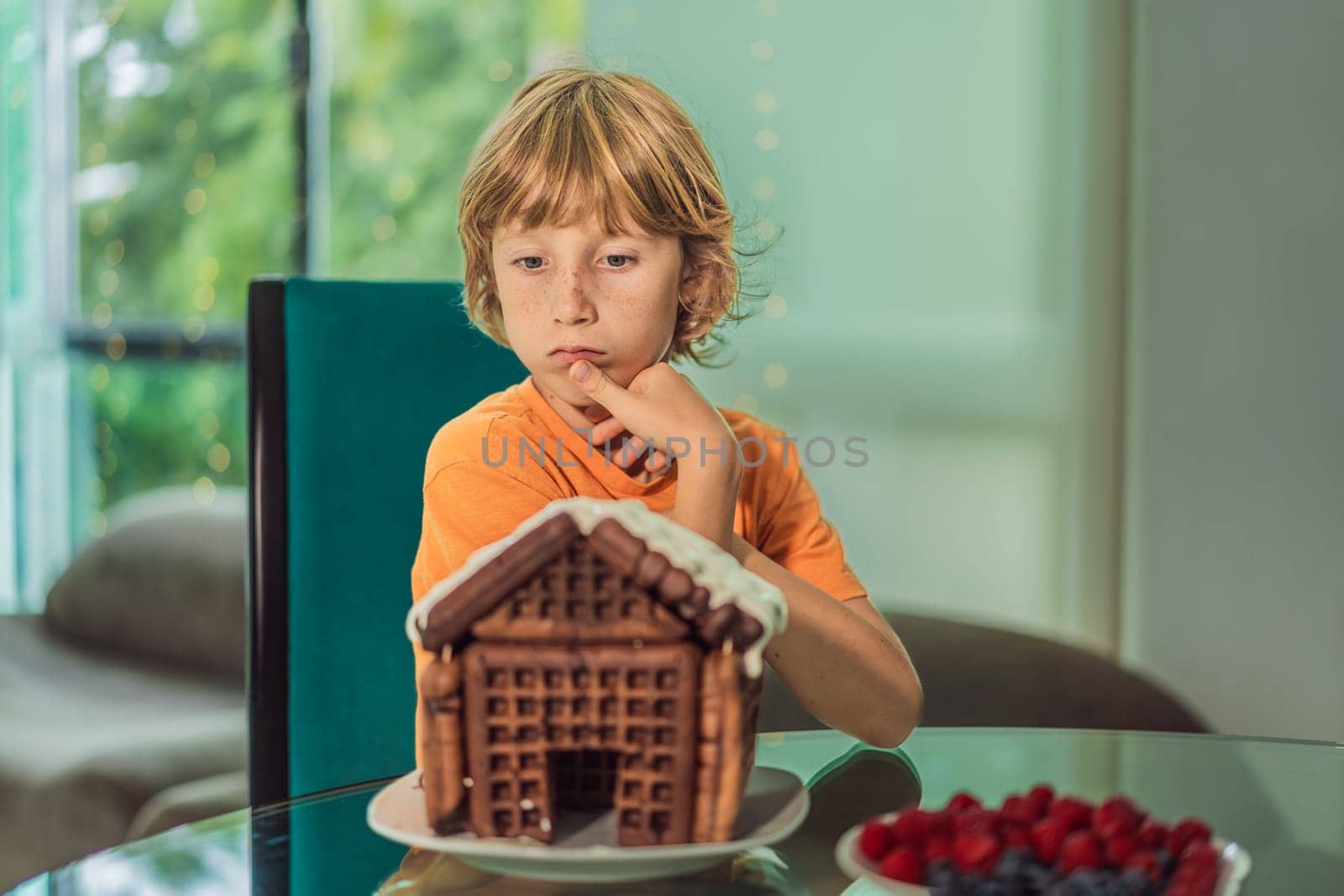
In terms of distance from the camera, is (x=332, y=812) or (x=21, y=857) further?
(x=21, y=857)

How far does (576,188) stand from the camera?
2.12ft

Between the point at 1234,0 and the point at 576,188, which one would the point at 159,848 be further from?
the point at 1234,0

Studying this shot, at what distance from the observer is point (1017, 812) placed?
0.56 m

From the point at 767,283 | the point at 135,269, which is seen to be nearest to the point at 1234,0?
the point at 767,283

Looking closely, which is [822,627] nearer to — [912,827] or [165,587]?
[912,827]

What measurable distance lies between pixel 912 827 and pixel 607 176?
12.7 inches

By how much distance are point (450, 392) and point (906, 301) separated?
2.72ft

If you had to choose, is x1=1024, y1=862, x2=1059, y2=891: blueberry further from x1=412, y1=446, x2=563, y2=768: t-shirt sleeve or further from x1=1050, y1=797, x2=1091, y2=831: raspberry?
x1=412, y1=446, x2=563, y2=768: t-shirt sleeve

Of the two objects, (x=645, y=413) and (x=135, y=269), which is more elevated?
(x=135, y=269)

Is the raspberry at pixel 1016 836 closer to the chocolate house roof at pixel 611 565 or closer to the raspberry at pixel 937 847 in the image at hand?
the raspberry at pixel 937 847

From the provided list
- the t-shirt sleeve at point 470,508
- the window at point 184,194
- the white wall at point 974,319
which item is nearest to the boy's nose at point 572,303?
the t-shirt sleeve at point 470,508

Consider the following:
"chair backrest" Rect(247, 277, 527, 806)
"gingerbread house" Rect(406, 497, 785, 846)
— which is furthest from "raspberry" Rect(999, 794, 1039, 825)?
"chair backrest" Rect(247, 277, 527, 806)

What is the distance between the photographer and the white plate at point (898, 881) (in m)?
0.55

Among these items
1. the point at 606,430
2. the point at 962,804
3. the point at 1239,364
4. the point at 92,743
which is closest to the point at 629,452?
the point at 606,430
